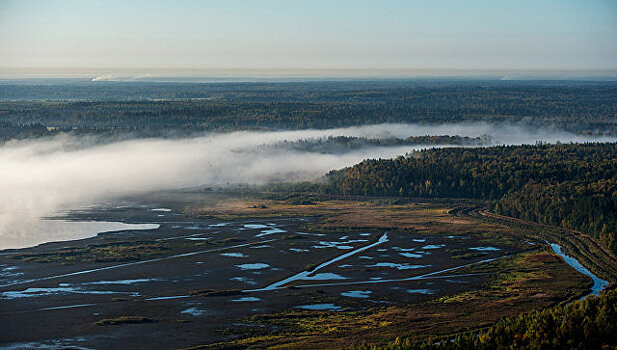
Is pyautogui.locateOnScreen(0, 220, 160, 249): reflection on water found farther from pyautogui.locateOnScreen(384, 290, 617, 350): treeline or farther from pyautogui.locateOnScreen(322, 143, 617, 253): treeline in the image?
pyautogui.locateOnScreen(384, 290, 617, 350): treeline

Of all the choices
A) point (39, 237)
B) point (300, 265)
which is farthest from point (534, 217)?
point (39, 237)

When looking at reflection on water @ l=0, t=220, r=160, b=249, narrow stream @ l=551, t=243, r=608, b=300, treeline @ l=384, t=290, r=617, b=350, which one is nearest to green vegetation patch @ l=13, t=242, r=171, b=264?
reflection on water @ l=0, t=220, r=160, b=249

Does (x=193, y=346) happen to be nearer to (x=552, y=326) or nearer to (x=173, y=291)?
(x=173, y=291)

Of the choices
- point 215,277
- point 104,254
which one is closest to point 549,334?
point 215,277

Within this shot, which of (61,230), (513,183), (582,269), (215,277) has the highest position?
(513,183)

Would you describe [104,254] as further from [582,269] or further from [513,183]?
[513,183]

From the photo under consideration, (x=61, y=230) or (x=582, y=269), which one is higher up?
(x=582, y=269)
